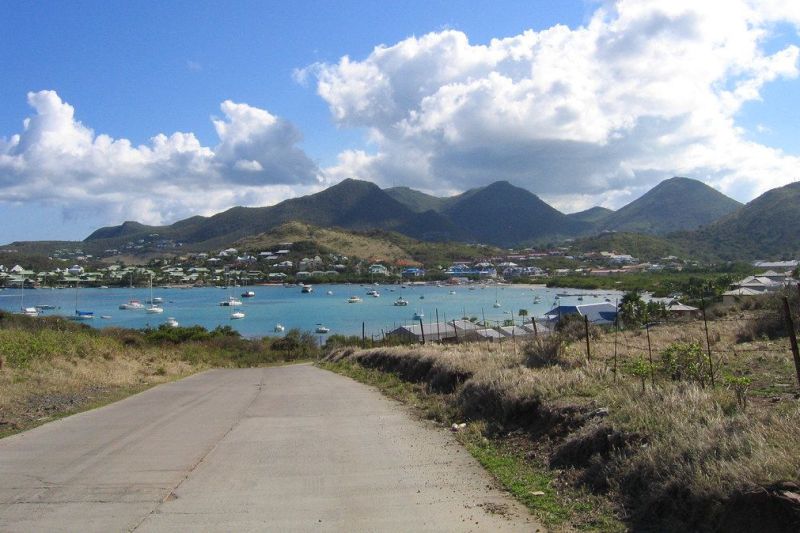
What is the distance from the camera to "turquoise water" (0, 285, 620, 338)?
95500 millimetres

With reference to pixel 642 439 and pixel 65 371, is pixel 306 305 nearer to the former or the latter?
pixel 65 371

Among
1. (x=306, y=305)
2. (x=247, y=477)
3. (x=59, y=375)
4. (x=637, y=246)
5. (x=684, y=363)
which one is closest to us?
(x=247, y=477)

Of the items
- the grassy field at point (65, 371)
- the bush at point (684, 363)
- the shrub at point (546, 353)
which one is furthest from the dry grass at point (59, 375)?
the bush at point (684, 363)

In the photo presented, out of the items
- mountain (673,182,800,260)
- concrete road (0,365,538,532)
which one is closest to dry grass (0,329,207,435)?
concrete road (0,365,538,532)

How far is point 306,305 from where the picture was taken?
128250mm

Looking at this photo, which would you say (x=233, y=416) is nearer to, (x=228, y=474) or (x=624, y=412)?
(x=228, y=474)

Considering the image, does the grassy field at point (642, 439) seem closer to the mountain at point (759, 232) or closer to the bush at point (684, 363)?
the bush at point (684, 363)

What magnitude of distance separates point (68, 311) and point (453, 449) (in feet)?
418

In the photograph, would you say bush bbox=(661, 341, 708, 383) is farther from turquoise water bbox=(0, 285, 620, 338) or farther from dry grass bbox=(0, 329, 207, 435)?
turquoise water bbox=(0, 285, 620, 338)

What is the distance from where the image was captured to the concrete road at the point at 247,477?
18.6 feet

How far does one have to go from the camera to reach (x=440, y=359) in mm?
15641

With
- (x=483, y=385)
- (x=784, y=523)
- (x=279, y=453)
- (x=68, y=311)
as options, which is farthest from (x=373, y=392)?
(x=68, y=311)

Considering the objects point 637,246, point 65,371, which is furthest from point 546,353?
point 637,246

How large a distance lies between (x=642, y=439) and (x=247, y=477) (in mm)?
4409
